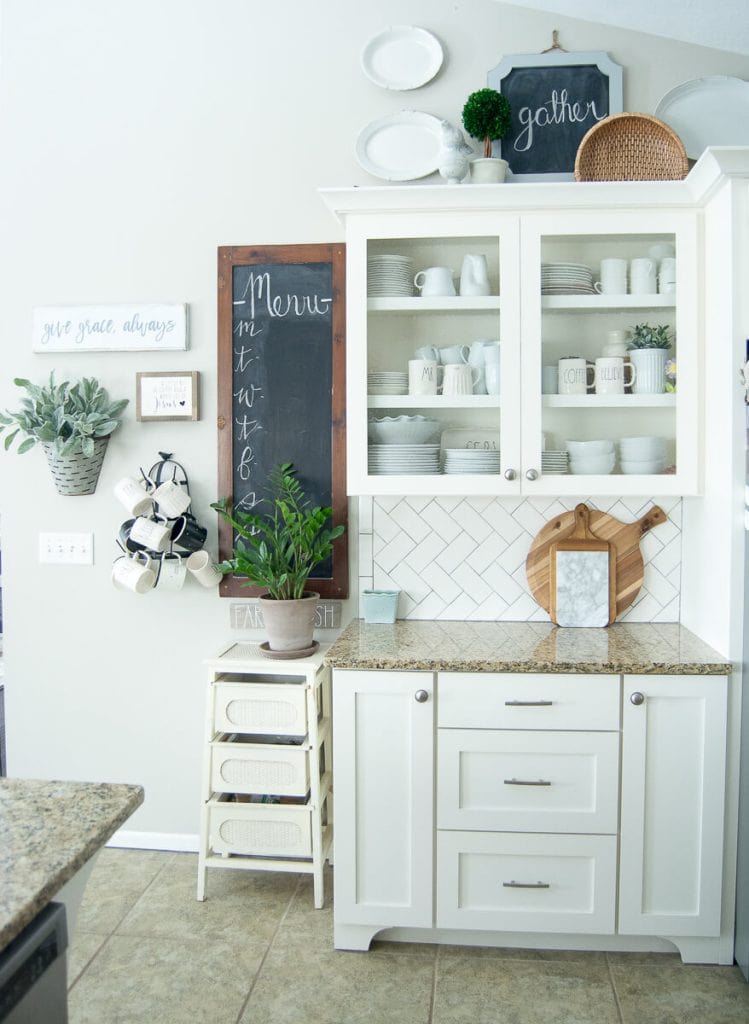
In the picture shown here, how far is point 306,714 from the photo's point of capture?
2.57m

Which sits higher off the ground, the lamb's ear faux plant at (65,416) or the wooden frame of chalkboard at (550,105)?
the wooden frame of chalkboard at (550,105)

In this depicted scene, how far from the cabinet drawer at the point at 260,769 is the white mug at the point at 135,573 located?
555 mm

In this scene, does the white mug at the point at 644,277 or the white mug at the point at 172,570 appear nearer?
the white mug at the point at 644,277

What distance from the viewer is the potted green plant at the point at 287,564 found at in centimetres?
260

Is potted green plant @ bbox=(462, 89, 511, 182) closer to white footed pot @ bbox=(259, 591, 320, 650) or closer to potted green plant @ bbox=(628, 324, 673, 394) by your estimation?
potted green plant @ bbox=(628, 324, 673, 394)

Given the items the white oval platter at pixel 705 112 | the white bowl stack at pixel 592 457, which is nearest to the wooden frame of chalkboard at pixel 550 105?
the white oval platter at pixel 705 112

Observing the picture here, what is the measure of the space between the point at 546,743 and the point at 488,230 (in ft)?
4.78

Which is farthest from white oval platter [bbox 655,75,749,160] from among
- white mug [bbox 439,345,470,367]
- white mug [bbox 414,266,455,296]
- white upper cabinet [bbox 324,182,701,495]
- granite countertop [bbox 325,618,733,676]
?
granite countertop [bbox 325,618,733,676]

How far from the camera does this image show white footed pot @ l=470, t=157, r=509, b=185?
8.32ft

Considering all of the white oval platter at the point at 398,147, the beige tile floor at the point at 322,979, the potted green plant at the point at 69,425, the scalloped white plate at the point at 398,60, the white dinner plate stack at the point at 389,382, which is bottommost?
the beige tile floor at the point at 322,979

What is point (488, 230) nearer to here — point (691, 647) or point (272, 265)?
point (272, 265)

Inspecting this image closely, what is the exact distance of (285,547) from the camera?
105 inches

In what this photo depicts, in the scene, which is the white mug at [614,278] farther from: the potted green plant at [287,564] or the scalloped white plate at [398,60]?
the potted green plant at [287,564]

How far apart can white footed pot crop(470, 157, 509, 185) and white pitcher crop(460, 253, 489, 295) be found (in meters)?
0.23
